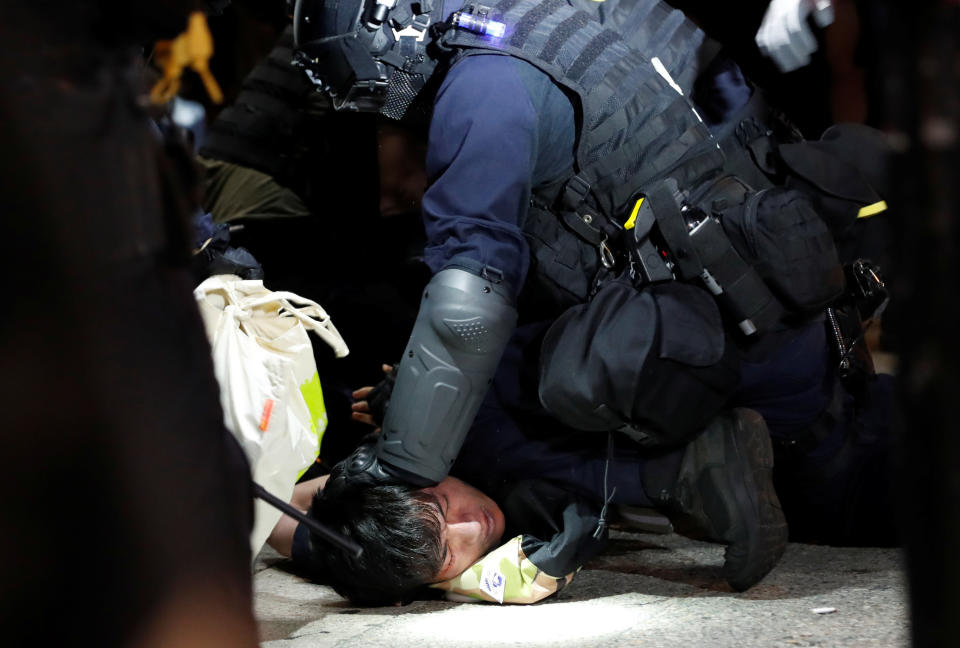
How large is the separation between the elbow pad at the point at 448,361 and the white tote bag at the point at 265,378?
0.21 meters

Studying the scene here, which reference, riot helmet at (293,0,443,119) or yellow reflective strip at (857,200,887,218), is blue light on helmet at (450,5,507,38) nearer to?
riot helmet at (293,0,443,119)

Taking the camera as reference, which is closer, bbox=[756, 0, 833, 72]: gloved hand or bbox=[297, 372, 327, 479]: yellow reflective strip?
bbox=[756, 0, 833, 72]: gloved hand

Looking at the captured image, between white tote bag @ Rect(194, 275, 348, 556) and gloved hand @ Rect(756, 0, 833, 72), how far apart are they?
109 cm

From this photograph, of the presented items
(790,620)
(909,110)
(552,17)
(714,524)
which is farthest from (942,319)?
(552,17)

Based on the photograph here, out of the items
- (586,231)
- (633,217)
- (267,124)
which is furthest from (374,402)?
(267,124)

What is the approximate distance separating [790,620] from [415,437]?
0.77 m

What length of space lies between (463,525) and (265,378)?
22.4 inches

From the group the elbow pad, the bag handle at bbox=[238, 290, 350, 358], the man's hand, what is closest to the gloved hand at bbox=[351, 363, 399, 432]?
the man's hand

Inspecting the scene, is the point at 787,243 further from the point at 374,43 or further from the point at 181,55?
the point at 181,55

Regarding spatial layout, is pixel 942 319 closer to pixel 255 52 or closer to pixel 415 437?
pixel 415 437

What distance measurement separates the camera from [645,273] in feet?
7.11

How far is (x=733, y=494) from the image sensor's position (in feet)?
7.06

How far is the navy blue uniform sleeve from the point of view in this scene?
2072 mm

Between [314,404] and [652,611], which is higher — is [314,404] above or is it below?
above
